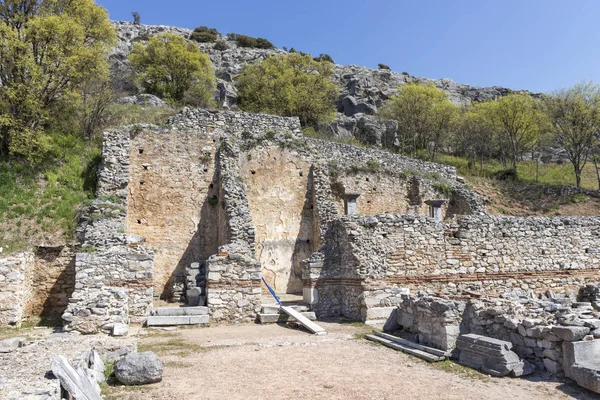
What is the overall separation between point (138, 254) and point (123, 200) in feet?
15.6

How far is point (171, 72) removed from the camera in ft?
112

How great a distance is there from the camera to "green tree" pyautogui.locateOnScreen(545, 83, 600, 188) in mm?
30422

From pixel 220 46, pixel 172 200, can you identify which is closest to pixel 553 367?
pixel 172 200

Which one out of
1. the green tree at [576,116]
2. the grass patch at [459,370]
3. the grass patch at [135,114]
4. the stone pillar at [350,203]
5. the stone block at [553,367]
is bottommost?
the grass patch at [459,370]

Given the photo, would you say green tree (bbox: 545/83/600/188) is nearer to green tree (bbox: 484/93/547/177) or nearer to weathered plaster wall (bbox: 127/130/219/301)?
green tree (bbox: 484/93/547/177)

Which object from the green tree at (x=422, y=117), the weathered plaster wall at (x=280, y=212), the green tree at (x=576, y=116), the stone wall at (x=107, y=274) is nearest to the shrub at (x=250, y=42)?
the green tree at (x=422, y=117)

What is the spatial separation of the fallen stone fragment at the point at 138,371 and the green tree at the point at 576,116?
32517mm

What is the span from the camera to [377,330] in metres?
11.3

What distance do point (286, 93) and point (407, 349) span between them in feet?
87.2

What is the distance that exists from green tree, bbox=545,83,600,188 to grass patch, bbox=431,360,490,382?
2857 cm

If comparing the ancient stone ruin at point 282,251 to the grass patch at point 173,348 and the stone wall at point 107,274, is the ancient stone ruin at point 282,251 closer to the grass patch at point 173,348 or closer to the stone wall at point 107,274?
the stone wall at point 107,274

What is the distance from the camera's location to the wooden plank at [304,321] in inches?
446

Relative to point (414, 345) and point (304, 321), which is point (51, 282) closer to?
point (304, 321)

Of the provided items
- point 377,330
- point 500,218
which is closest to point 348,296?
point 377,330
